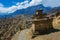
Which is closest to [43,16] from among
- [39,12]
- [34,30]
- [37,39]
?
[39,12]

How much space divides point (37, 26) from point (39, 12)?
210 cm

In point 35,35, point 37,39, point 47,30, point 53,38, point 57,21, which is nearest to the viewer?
point 53,38

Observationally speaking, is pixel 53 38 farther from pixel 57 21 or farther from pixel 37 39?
pixel 57 21

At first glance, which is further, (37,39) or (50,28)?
(50,28)

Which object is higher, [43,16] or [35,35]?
[43,16]

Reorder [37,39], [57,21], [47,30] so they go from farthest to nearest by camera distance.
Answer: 1. [57,21]
2. [47,30]
3. [37,39]

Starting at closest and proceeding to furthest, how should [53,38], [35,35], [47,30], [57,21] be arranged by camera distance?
[53,38] < [35,35] < [47,30] < [57,21]

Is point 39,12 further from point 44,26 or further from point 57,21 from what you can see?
point 57,21

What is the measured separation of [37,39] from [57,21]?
388 inches

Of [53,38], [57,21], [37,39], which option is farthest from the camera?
[57,21]

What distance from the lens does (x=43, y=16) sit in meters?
26.0

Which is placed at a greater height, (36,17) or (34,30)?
(36,17)

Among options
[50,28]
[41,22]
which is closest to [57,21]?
[50,28]

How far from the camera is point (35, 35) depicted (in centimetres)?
2370
